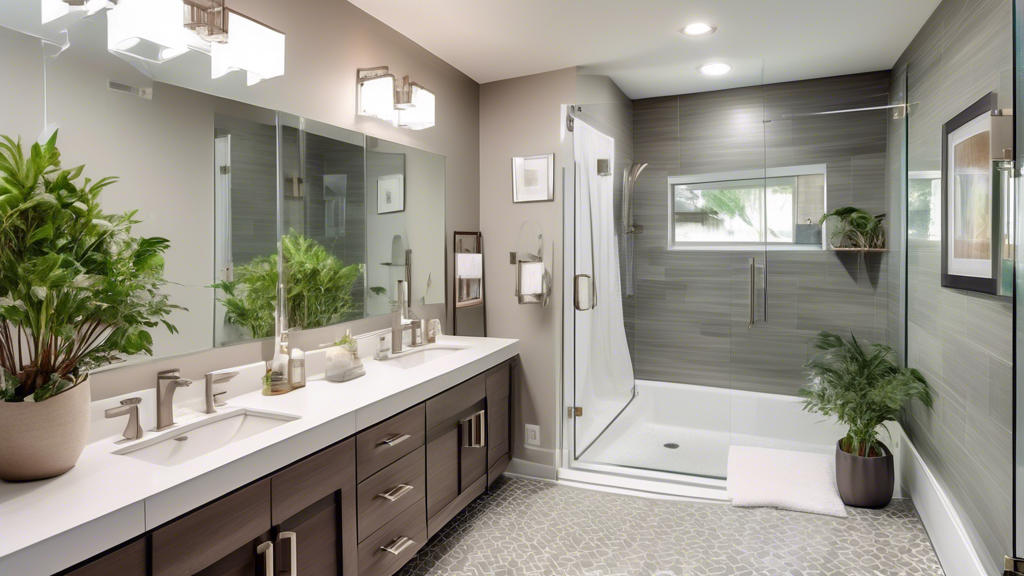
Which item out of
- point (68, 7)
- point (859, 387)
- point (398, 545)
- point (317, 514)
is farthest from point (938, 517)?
point (68, 7)

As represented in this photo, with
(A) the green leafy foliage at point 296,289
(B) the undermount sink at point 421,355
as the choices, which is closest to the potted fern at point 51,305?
(A) the green leafy foliage at point 296,289

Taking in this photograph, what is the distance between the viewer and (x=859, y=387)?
112 inches

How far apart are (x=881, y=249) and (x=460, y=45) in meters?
2.59

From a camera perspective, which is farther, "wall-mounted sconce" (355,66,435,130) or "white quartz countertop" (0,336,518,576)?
"wall-mounted sconce" (355,66,435,130)

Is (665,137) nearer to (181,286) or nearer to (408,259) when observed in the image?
(408,259)

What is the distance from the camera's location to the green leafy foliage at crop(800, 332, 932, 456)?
107 inches

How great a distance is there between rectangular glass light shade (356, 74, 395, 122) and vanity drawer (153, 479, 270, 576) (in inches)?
68.8

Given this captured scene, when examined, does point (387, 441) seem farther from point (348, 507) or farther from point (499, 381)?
point (499, 381)

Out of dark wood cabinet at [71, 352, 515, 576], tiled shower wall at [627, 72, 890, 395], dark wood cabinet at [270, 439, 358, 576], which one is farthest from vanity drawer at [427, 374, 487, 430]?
tiled shower wall at [627, 72, 890, 395]

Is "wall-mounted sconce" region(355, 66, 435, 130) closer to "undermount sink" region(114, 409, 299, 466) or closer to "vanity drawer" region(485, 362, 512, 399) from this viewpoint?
"vanity drawer" region(485, 362, 512, 399)

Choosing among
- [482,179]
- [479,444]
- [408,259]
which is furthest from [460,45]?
[479,444]

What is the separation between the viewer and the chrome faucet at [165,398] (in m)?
1.62

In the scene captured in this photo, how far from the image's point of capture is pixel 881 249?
3.19 metres

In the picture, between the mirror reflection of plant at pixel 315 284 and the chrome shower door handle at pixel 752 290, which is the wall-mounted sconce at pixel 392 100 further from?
the chrome shower door handle at pixel 752 290
